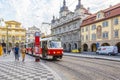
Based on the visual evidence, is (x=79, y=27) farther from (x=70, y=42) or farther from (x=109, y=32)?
(x=109, y=32)

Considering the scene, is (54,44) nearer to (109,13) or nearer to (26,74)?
(26,74)

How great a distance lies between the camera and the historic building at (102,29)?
147 ft

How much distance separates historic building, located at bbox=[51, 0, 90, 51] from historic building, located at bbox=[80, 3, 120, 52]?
3.11 m

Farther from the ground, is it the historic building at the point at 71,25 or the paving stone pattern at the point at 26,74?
the historic building at the point at 71,25

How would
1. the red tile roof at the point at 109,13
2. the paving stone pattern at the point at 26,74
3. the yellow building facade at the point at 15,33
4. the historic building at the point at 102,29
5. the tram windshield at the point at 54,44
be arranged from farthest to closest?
1. the yellow building facade at the point at 15,33
2. the historic building at the point at 102,29
3. the red tile roof at the point at 109,13
4. the tram windshield at the point at 54,44
5. the paving stone pattern at the point at 26,74

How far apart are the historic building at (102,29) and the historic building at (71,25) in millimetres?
3114

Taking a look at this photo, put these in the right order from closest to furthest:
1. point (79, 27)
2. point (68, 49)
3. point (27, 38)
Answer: point (79, 27)
point (68, 49)
point (27, 38)

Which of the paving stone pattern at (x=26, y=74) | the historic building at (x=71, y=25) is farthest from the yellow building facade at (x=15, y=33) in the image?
the paving stone pattern at (x=26, y=74)

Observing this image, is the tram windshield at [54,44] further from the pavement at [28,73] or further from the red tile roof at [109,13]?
the red tile roof at [109,13]

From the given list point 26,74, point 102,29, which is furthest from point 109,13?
point 26,74

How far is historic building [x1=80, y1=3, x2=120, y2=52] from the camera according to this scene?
44812 mm

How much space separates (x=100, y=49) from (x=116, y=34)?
5.34 m

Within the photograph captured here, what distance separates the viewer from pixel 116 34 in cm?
4472

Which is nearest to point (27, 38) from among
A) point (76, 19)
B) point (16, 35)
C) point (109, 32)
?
point (16, 35)
